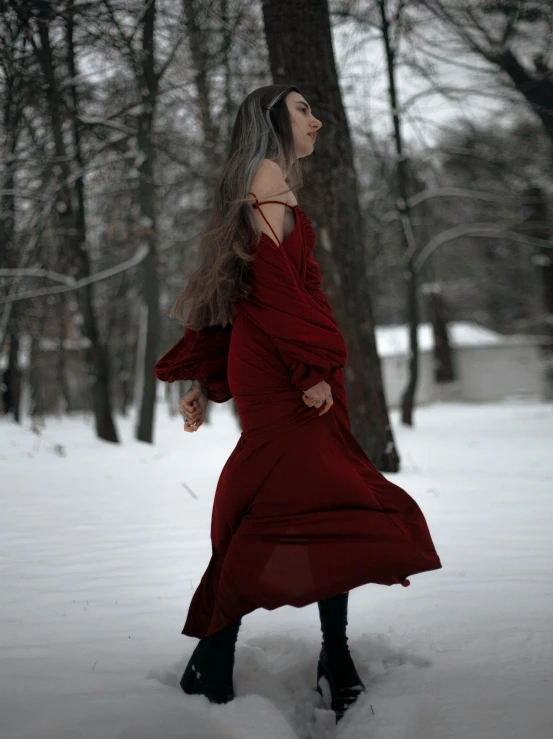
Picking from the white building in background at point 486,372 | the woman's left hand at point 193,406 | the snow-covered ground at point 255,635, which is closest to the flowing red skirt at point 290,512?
the woman's left hand at point 193,406

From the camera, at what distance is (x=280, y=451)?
208 centimetres

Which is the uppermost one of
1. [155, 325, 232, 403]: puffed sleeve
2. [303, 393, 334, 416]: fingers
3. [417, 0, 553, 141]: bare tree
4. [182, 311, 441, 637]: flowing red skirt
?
[417, 0, 553, 141]: bare tree

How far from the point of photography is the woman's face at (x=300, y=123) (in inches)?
89.4

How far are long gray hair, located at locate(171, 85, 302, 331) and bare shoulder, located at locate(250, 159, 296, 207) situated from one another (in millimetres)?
19

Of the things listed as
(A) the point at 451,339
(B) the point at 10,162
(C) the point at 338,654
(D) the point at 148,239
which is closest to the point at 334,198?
(C) the point at 338,654

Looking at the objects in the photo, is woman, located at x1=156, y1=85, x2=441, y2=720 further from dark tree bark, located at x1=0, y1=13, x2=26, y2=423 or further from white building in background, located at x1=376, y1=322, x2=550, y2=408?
white building in background, located at x1=376, y1=322, x2=550, y2=408

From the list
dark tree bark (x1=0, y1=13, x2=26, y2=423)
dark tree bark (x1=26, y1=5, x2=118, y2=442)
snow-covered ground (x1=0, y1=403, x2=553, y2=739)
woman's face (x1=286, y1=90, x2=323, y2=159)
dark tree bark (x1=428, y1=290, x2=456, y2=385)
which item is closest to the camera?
snow-covered ground (x1=0, y1=403, x2=553, y2=739)

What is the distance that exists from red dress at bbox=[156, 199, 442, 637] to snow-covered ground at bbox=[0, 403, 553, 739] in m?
0.35

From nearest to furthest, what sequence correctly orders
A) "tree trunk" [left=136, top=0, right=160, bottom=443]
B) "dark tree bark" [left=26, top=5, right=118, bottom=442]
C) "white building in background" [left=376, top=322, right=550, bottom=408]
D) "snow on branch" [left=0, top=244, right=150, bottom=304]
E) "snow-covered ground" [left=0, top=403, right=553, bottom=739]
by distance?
"snow-covered ground" [left=0, top=403, right=553, bottom=739] < "tree trunk" [left=136, top=0, right=160, bottom=443] < "snow on branch" [left=0, top=244, right=150, bottom=304] < "dark tree bark" [left=26, top=5, right=118, bottom=442] < "white building in background" [left=376, top=322, right=550, bottom=408]

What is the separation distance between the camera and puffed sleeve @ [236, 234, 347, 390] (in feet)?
6.52

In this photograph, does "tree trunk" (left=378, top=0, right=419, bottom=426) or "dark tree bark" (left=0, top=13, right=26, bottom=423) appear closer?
"dark tree bark" (left=0, top=13, right=26, bottom=423)

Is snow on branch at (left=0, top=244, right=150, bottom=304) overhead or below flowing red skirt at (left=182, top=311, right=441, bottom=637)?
overhead

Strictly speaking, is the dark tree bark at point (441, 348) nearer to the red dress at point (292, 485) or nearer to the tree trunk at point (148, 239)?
the tree trunk at point (148, 239)

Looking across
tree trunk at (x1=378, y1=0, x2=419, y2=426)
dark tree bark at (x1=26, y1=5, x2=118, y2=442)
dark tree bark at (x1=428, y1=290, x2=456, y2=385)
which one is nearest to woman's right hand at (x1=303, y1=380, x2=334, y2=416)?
dark tree bark at (x1=26, y1=5, x2=118, y2=442)
